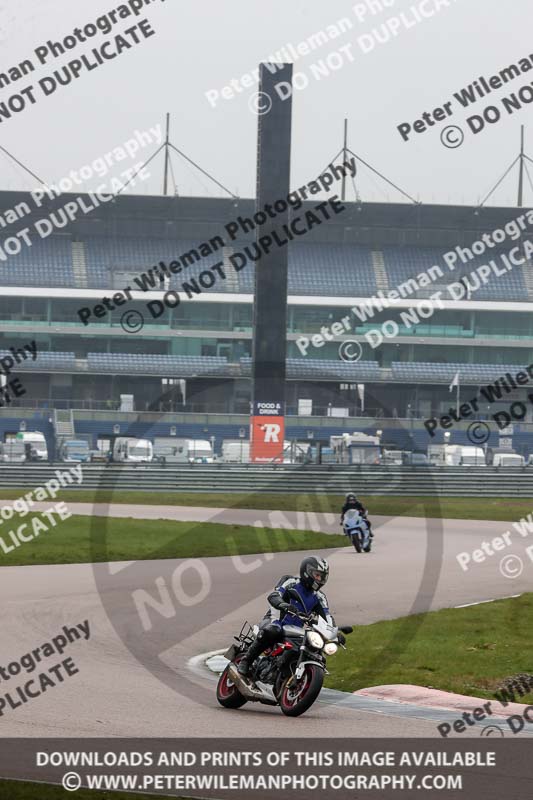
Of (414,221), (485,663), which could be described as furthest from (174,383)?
(485,663)

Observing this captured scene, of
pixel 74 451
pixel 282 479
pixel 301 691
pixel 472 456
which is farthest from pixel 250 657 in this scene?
pixel 472 456

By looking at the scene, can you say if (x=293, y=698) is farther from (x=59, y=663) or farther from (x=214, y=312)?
(x=214, y=312)

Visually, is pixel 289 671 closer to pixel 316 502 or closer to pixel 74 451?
pixel 316 502

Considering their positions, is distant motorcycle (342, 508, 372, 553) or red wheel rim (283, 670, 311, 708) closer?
red wheel rim (283, 670, 311, 708)

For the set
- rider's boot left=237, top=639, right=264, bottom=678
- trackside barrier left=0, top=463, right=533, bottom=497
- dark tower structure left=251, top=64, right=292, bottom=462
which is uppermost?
dark tower structure left=251, top=64, right=292, bottom=462

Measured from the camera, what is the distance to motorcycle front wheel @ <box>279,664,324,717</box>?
10836 mm

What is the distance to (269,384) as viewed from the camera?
60156 millimetres

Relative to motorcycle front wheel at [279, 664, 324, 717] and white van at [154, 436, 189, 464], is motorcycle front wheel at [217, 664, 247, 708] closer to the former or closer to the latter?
motorcycle front wheel at [279, 664, 324, 717]

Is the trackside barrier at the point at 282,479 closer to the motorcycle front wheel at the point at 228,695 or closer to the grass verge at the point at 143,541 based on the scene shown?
the grass verge at the point at 143,541

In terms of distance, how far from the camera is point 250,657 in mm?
11445

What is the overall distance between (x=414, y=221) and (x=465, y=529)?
5439cm

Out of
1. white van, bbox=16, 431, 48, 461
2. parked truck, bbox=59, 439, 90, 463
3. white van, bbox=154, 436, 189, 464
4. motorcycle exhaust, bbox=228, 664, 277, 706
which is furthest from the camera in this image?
white van, bbox=16, 431, 48, 461

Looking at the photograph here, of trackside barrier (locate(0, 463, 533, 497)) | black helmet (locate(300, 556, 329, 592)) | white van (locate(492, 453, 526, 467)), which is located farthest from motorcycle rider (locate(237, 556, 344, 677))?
white van (locate(492, 453, 526, 467))

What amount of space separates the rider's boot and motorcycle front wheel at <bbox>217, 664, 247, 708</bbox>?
0.17 metres
